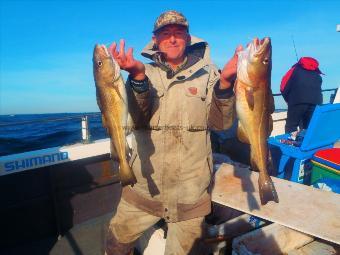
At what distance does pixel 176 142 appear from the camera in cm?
322

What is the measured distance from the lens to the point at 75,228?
17.7 feet

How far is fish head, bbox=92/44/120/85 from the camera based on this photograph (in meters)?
2.57

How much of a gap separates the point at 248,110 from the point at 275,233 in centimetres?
188

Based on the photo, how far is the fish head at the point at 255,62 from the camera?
2529 millimetres

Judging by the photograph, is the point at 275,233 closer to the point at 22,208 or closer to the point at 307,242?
the point at 307,242

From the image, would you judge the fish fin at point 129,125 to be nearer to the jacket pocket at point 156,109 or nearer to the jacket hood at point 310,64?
the jacket pocket at point 156,109

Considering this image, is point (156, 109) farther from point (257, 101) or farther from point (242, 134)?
point (257, 101)

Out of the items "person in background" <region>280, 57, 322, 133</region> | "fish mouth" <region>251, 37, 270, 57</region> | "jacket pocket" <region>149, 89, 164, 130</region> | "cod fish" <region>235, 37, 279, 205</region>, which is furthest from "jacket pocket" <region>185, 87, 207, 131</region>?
"person in background" <region>280, 57, 322, 133</region>

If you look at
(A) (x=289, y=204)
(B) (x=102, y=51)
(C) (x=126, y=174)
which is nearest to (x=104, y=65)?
(B) (x=102, y=51)

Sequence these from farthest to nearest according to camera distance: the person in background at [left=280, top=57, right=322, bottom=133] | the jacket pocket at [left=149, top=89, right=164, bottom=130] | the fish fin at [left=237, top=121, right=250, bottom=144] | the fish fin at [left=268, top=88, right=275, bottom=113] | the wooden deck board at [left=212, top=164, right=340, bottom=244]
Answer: the person in background at [left=280, top=57, right=322, bottom=133], the jacket pocket at [left=149, top=89, right=164, bottom=130], the wooden deck board at [left=212, top=164, right=340, bottom=244], the fish fin at [left=237, top=121, right=250, bottom=144], the fish fin at [left=268, top=88, right=275, bottom=113]

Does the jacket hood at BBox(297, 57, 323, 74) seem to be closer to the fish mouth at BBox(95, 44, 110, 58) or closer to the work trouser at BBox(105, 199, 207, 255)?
the work trouser at BBox(105, 199, 207, 255)

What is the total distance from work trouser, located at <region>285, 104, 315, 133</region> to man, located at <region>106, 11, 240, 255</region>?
Result: 166 inches

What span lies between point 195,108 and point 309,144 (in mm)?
2917

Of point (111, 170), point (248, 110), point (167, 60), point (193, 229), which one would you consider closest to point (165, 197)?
point (193, 229)
